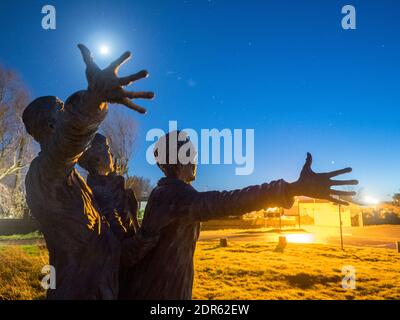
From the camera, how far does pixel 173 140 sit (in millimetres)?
2004

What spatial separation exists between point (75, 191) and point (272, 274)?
35.3ft

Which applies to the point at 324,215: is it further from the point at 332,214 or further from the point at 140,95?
the point at 140,95

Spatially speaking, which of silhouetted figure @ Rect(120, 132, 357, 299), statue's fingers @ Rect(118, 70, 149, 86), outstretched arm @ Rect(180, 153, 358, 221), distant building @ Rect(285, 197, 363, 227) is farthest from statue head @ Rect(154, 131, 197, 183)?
distant building @ Rect(285, 197, 363, 227)

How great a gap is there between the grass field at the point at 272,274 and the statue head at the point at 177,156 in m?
7.57

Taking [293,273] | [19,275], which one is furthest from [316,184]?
[19,275]

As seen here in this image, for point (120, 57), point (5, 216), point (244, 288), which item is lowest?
point (244, 288)

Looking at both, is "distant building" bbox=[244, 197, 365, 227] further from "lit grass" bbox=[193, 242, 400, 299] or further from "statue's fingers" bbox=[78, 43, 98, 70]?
"statue's fingers" bbox=[78, 43, 98, 70]

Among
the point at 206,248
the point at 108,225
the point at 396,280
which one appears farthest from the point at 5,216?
the point at 108,225

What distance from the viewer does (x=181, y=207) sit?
1741 mm

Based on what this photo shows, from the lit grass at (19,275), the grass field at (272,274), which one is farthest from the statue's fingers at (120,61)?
the lit grass at (19,275)

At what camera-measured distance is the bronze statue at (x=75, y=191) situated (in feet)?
4.28

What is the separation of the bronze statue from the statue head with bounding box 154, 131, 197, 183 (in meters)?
0.46
